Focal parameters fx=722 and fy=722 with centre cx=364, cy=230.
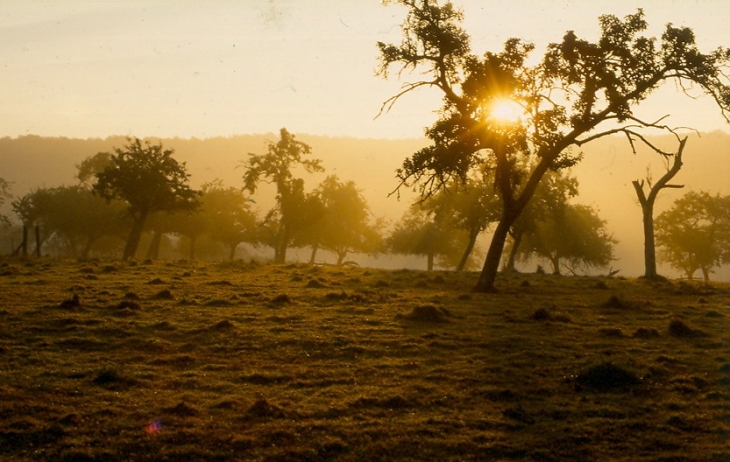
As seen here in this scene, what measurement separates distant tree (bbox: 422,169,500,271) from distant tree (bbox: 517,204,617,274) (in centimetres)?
1112

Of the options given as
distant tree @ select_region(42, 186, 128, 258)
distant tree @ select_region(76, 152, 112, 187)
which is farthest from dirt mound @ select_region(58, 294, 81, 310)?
distant tree @ select_region(76, 152, 112, 187)

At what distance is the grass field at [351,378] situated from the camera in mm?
11039

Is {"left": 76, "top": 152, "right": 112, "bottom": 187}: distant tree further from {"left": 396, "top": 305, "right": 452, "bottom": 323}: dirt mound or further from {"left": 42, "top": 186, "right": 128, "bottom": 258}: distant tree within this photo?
{"left": 396, "top": 305, "right": 452, "bottom": 323}: dirt mound

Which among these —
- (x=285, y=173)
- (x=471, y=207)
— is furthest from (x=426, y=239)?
(x=471, y=207)

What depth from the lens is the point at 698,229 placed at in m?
87.1

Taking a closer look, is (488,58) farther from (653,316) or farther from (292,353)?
(292,353)

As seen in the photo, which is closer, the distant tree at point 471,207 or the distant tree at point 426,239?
the distant tree at point 471,207

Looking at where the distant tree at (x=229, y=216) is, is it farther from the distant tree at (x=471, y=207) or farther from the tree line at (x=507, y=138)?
the distant tree at (x=471, y=207)

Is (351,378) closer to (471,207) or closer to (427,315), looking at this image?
(427,315)

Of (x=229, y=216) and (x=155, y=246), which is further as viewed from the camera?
(x=229, y=216)

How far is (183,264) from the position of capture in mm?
39031

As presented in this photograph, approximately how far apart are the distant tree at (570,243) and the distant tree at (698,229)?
13714mm

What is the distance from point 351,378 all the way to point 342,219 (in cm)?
9041

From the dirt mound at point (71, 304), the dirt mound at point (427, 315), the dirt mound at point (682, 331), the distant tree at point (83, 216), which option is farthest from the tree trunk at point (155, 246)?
the dirt mound at point (682, 331)
